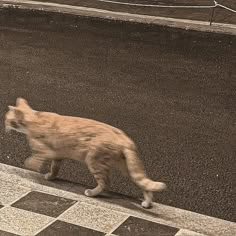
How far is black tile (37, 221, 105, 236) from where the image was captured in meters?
3.57

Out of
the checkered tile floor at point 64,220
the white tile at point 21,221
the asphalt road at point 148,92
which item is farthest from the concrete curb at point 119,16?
the white tile at point 21,221

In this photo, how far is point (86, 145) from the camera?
3.87 metres

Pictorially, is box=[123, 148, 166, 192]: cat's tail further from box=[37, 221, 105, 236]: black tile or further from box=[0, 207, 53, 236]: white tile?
box=[0, 207, 53, 236]: white tile

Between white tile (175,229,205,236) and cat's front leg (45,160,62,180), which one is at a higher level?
cat's front leg (45,160,62,180)

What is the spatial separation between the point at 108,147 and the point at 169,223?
23.2 inches

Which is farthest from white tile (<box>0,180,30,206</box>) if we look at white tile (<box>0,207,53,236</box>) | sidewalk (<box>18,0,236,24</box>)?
sidewalk (<box>18,0,236,24</box>)

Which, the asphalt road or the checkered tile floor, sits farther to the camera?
the asphalt road

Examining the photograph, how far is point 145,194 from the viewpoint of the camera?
395 cm

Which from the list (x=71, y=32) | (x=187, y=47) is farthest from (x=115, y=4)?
(x=187, y=47)

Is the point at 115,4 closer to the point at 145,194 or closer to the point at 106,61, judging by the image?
the point at 106,61

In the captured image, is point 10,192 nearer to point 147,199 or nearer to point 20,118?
point 20,118

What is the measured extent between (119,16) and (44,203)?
7286 millimetres

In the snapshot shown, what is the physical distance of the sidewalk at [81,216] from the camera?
3633 mm

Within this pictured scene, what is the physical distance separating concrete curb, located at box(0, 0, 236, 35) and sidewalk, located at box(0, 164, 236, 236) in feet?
21.5
